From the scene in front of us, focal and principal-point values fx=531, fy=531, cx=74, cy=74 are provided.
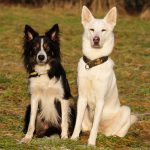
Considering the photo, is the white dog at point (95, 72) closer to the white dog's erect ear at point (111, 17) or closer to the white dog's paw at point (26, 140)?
the white dog's erect ear at point (111, 17)

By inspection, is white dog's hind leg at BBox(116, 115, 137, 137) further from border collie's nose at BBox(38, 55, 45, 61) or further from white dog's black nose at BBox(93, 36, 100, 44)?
border collie's nose at BBox(38, 55, 45, 61)

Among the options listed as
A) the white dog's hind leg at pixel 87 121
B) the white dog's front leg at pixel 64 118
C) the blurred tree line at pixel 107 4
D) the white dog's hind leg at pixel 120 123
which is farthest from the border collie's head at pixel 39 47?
the blurred tree line at pixel 107 4

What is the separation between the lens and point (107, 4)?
2480cm

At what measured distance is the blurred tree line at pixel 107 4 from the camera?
80.6ft

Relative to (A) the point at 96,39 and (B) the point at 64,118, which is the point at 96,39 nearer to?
(A) the point at 96,39

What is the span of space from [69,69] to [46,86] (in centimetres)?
525

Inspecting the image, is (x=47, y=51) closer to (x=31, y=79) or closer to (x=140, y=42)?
(x=31, y=79)

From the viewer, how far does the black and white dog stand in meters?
7.36

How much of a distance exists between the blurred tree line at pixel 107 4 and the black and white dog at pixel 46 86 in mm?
16886

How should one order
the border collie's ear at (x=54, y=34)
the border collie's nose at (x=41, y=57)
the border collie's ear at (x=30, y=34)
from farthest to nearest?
the border collie's ear at (x=54, y=34), the border collie's ear at (x=30, y=34), the border collie's nose at (x=41, y=57)

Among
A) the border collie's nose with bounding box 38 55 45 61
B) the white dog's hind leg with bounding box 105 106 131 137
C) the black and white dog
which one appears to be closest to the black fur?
the black and white dog

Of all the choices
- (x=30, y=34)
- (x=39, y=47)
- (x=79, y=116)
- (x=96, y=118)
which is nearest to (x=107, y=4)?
(x=30, y=34)

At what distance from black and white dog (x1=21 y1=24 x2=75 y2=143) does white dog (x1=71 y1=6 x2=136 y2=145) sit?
0.36 metres

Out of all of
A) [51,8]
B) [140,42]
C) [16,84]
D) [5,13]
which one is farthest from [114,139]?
[51,8]
